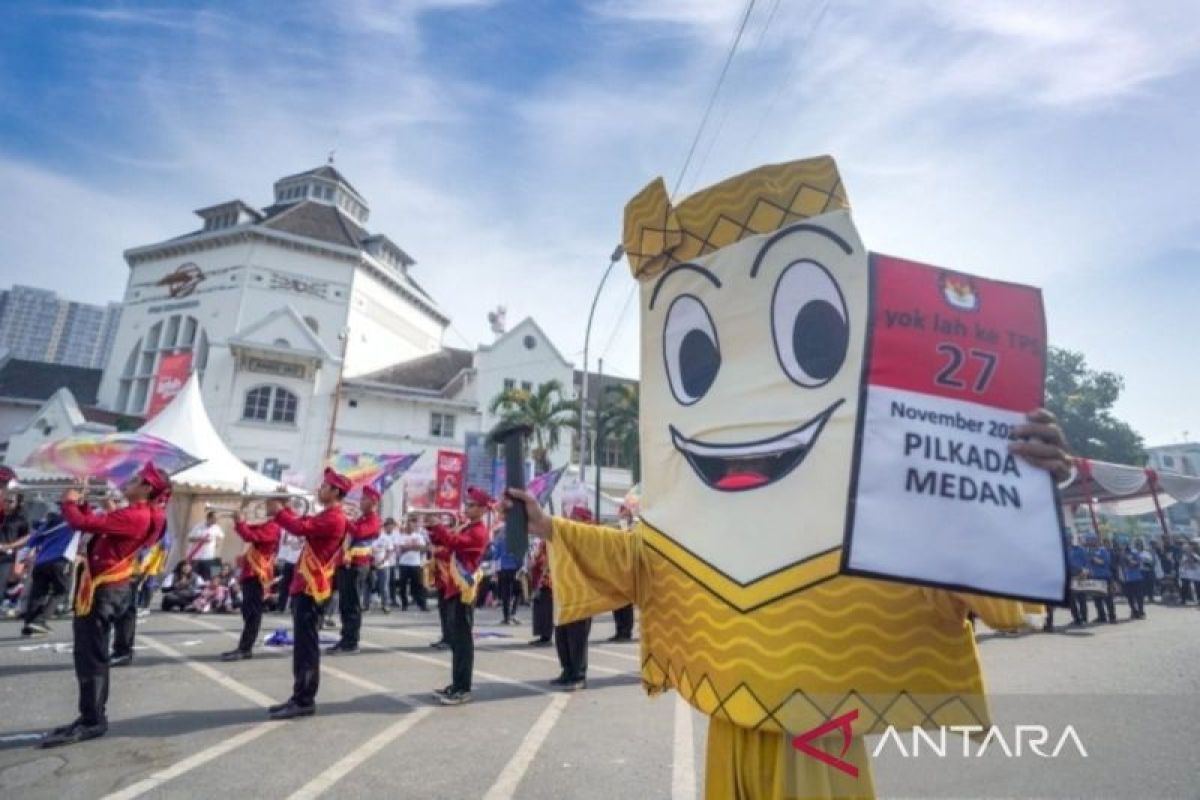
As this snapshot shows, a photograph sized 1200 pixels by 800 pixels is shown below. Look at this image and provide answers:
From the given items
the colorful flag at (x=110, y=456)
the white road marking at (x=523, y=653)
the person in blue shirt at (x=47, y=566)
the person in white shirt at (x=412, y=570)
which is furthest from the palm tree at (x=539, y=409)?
the person in blue shirt at (x=47, y=566)

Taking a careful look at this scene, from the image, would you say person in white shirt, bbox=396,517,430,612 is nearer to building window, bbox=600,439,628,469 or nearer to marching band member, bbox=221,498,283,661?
marching band member, bbox=221,498,283,661

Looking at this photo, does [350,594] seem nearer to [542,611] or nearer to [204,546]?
[542,611]

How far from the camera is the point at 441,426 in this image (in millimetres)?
29781

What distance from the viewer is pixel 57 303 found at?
11194 centimetres

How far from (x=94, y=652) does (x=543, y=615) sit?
6.70 meters

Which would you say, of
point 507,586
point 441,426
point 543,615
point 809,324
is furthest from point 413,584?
point 809,324

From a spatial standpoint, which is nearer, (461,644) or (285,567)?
(461,644)

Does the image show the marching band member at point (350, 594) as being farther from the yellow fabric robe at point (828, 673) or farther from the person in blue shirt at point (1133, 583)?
the person in blue shirt at point (1133, 583)

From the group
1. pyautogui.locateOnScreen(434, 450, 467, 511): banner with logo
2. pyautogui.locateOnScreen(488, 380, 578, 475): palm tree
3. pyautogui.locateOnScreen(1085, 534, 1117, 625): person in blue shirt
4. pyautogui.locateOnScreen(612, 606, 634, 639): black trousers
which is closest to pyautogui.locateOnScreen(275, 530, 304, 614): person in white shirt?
pyautogui.locateOnScreen(612, 606, 634, 639): black trousers

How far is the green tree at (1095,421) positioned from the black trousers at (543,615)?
39484 mm

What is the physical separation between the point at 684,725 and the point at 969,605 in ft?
13.9

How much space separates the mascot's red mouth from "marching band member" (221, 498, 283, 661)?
7.39 m

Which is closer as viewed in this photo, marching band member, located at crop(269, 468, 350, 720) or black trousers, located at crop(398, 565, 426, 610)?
marching band member, located at crop(269, 468, 350, 720)

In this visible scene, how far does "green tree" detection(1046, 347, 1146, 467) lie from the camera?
3925 centimetres
